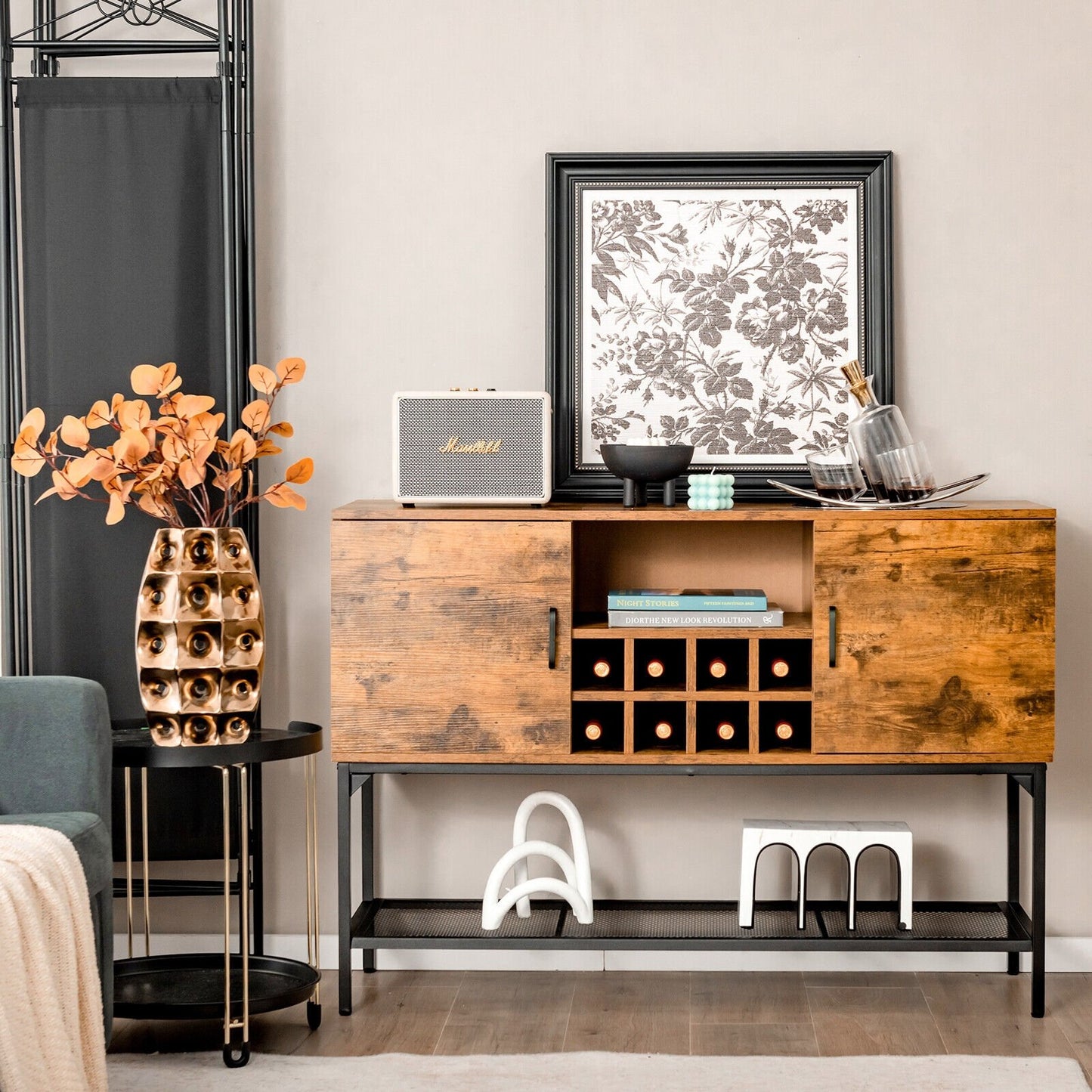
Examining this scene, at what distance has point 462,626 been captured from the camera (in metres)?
2.46

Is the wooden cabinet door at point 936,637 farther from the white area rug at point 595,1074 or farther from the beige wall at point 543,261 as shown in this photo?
the white area rug at point 595,1074

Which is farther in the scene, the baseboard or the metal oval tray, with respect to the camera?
the baseboard

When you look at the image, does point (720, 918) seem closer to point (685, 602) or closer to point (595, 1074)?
point (595, 1074)

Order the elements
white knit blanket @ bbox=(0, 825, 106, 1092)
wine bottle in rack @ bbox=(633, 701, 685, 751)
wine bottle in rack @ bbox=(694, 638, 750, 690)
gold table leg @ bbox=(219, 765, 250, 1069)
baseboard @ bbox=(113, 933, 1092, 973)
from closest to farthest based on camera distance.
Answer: white knit blanket @ bbox=(0, 825, 106, 1092)
gold table leg @ bbox=(219, 765, 250, 1069)
wine bottle in rack @ bbox=(633, 701, 685, 751)
wine bottle in rack @ bbox=(694, 638, 750, 690)
baseboard @ bbox=(113, 933, 1092, 973)

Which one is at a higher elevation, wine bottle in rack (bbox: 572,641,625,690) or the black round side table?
wine bottle in rack (bbox: 572,641,625,690)

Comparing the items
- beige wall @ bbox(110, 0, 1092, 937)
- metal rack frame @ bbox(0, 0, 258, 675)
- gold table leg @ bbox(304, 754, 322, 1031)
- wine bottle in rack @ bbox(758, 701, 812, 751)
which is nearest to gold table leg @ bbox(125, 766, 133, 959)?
beige wall @ bbox(110, 0, 1092, 937)

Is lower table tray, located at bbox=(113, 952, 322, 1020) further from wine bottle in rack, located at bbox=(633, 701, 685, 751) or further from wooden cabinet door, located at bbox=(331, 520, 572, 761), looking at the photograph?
wine bottle in rack, located at bbox=(633, 701, 685, 751)

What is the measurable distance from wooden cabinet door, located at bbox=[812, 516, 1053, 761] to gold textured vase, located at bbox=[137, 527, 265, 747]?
118cm

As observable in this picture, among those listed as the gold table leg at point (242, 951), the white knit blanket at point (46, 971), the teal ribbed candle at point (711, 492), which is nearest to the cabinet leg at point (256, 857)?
the gold table leg at point (242, 951)

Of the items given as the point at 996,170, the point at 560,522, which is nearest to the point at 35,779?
the point at 560,522

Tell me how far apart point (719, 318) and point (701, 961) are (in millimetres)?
1506

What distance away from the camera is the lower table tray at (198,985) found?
238cm

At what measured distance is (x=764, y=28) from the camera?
9.07 ft

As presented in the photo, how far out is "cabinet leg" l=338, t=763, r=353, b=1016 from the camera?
2.53 metres
